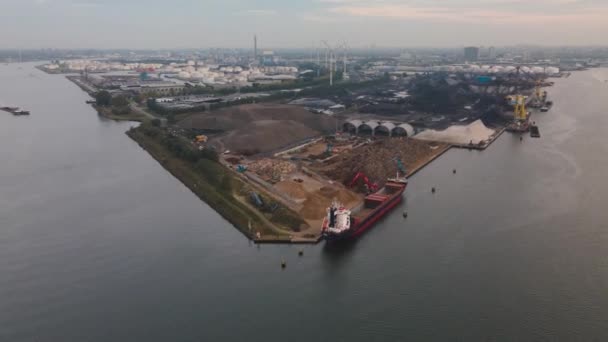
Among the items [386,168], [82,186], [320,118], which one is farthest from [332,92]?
[82,186]

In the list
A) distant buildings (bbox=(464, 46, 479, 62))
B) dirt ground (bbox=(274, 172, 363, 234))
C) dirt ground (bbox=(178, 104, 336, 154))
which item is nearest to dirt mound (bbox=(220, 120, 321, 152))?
dirt ground (bbox=(178, 104, 336, 154))

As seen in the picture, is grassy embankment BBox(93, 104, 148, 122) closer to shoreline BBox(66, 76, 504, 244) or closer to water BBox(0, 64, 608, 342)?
shoreline BBox(66, 76, 504, 244)

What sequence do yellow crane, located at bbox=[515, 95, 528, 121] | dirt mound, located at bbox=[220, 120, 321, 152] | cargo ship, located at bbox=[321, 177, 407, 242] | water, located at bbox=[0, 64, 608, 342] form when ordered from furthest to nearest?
yellow crane, located at bbox=[515, 95, 528, 121] → dirt mound, located at bbox=[220, 120, 321, 152] → cargo ship, located at bbox=[321, 177, 407, 242] → water, located at bbox=[0, 64, 608, 342]

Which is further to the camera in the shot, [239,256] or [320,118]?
[320,118]

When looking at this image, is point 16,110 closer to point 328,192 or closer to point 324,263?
point 328,192

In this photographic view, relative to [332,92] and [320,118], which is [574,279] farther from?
[332,92]

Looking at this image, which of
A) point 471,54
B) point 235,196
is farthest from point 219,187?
point 471,54
